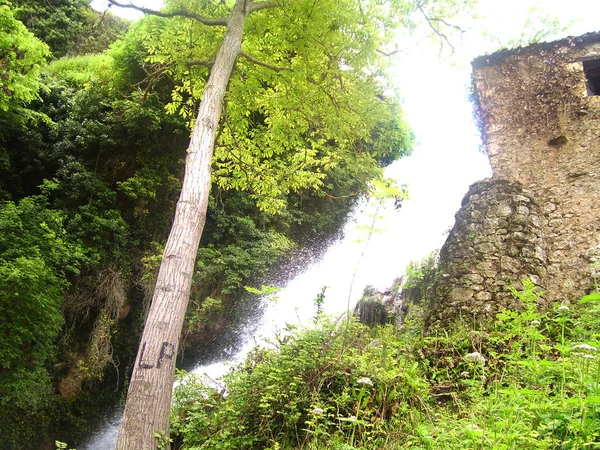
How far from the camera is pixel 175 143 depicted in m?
11.5

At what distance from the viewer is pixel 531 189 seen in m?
7.14

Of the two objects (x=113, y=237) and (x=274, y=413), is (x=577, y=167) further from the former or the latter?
(x=113, y=237)

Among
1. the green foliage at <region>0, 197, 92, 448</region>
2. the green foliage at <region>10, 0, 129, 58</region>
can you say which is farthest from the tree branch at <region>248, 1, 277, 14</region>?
the green foliage at <region>10, 0, 129, 58</region>

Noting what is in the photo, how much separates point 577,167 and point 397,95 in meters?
3.41

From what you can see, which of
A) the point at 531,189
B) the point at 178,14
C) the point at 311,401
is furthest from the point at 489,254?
the point at 178,14

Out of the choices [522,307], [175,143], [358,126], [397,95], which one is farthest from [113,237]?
[522,307]

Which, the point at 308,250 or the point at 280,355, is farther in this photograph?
the point at 308,250

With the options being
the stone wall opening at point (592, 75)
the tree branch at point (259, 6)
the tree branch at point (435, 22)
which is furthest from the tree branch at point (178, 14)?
the stone wall opening at point (592, 75)

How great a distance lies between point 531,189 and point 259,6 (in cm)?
554

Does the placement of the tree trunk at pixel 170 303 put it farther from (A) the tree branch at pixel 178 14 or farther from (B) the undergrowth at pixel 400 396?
(A) the tree branch at pixel 178 14

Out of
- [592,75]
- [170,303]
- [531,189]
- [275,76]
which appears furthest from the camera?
[592,75]

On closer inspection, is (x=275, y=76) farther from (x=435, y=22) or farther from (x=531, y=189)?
(x=531, y=189)

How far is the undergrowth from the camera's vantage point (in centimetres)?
269

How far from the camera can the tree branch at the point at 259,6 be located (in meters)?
5.93
